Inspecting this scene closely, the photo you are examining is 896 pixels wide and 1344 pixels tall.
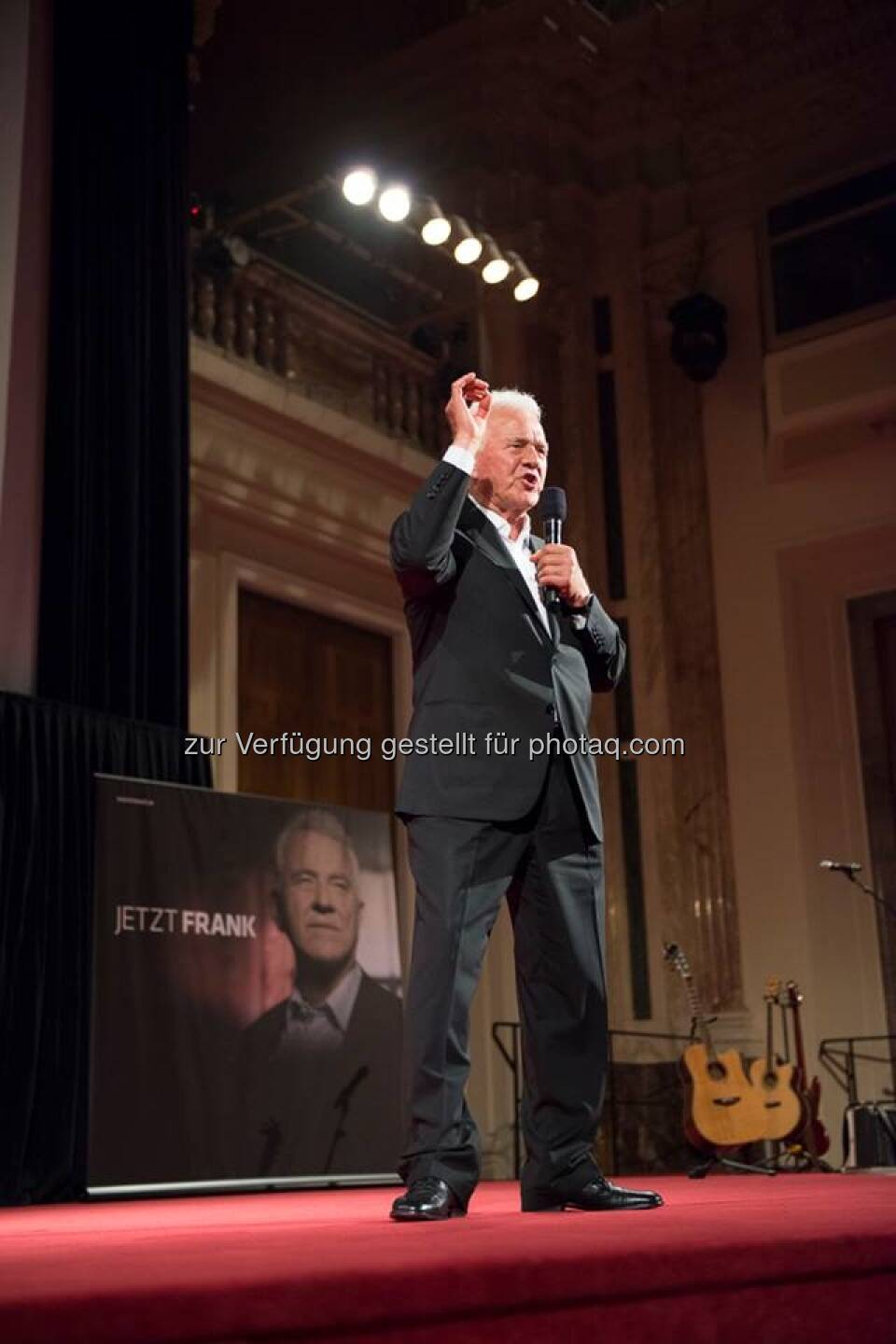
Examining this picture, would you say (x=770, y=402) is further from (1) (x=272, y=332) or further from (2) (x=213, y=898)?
(2) (x=213, y=898)

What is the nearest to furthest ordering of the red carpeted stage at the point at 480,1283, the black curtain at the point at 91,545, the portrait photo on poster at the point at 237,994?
the red carpeted stage at the point at 480,1283
the portrait photo on poster at the point at 237,994
the black curtain at the point at 91,545

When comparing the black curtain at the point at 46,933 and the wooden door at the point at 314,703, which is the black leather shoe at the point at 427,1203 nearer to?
the black curtain at the point at 46,933

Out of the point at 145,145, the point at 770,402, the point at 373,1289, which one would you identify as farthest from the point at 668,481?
the point at 373,1289

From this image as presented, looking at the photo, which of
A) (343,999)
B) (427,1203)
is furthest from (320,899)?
(427,1203)

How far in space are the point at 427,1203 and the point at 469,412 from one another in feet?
3.85

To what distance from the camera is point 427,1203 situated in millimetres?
2133

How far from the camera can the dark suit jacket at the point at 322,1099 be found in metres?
5.02

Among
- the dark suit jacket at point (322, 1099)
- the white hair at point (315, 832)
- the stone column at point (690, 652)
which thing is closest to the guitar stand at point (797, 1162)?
the stone column at point (690, 652)

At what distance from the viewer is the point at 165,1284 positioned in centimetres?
125

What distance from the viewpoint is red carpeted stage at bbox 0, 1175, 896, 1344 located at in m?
1.24

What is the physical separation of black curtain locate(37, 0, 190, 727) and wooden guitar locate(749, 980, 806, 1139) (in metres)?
2.68

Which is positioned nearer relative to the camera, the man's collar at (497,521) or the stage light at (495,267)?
the man's collar at (497,521)

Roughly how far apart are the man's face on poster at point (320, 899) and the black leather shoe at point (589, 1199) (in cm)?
309

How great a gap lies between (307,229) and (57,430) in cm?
301
